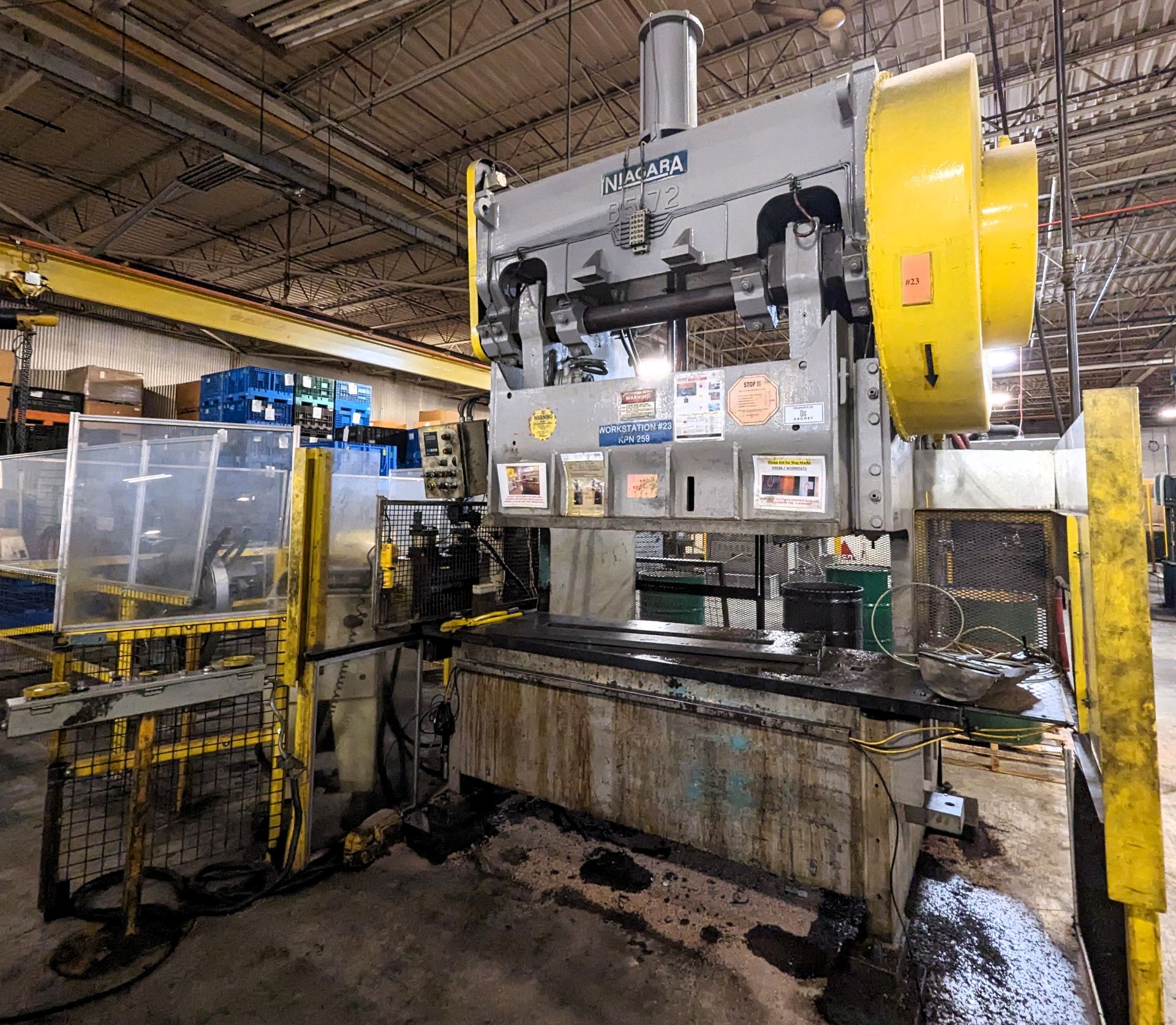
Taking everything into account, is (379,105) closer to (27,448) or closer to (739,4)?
(739,4)

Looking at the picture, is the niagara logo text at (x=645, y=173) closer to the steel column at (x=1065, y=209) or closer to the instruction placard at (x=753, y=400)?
the instruction placard at (x=753, y=400)

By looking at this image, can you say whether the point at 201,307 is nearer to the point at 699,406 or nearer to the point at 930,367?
the point at 699,406

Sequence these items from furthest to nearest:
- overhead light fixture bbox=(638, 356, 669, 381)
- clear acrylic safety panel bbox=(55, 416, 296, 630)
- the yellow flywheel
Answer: overhead light fixture bbox=(638, 356, 669, 381), clear acrylic safety panel bbox=(55, 416, 296, 630), the yellow flywheel

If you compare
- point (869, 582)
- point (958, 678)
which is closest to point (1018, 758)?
point (869, 582)

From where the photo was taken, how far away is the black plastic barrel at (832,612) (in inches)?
125

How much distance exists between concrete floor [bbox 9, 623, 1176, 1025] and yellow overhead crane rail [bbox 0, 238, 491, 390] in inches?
154

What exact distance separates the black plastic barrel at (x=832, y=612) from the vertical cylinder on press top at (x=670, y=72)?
2.29 meters

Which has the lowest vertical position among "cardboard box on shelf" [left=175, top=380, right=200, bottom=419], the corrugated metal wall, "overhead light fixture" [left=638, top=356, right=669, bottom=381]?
"overhead light fixture" [left=638, top=356, right=669, bottom=381]

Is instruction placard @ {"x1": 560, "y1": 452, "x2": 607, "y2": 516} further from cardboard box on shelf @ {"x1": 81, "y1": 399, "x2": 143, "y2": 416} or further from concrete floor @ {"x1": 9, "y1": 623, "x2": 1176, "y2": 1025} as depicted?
cardboard box on shelf @ {"x1": 81, "y1": 399, "x2": 143, "y2": 416}

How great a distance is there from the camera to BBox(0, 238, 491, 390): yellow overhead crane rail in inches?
178

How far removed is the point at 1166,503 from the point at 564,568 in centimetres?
1138

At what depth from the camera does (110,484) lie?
108 inches

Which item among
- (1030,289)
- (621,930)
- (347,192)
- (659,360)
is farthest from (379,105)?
(621,930)

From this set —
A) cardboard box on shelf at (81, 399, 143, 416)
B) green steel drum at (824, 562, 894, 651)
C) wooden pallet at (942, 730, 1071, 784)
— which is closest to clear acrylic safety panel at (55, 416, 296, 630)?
wooden pallet at (942, 730, 1071, 784)
